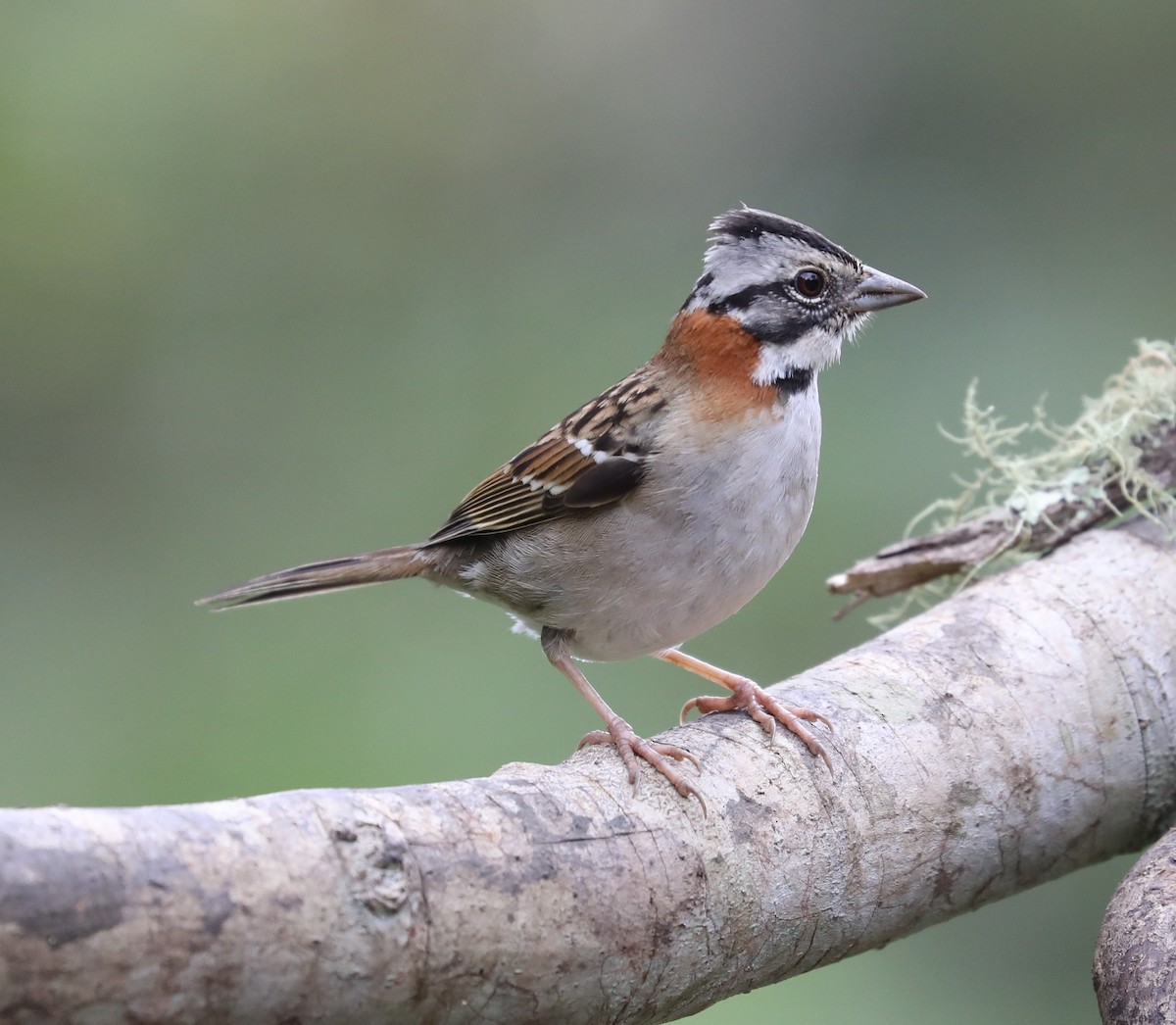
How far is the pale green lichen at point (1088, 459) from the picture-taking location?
3865mm

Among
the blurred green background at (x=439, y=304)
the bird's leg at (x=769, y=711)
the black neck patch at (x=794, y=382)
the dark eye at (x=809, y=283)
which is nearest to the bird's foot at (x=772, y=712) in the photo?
the bird's leg at (x=769, y=711)

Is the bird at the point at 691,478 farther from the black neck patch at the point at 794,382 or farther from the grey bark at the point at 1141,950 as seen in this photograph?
the grey bark at the point at 1141,950

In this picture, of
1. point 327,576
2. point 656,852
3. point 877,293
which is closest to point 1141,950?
point 656,852

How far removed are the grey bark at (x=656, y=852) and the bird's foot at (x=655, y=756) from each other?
0.09ft

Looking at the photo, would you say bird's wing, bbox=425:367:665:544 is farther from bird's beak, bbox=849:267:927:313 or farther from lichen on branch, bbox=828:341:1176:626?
lichen on branch, bbox=828:341:1176:626

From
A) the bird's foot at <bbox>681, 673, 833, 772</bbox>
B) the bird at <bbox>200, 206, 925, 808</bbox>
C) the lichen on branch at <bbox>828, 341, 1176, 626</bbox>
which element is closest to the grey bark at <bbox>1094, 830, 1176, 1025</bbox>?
the bird's foot at <bbox>681, 673, 833, 772</bbox>

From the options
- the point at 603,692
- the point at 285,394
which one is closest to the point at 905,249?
the point at 603,692

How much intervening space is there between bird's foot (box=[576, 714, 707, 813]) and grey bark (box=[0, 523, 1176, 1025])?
0.09ft

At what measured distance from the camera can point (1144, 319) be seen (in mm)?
5477

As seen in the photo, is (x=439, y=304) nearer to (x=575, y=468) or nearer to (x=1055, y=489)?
(x=575, y=468)

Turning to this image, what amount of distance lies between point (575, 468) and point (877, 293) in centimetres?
100

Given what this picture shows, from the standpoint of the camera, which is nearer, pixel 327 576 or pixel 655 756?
pixel 655 756

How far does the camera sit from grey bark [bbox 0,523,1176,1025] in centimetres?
175

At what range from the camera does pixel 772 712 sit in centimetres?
288
